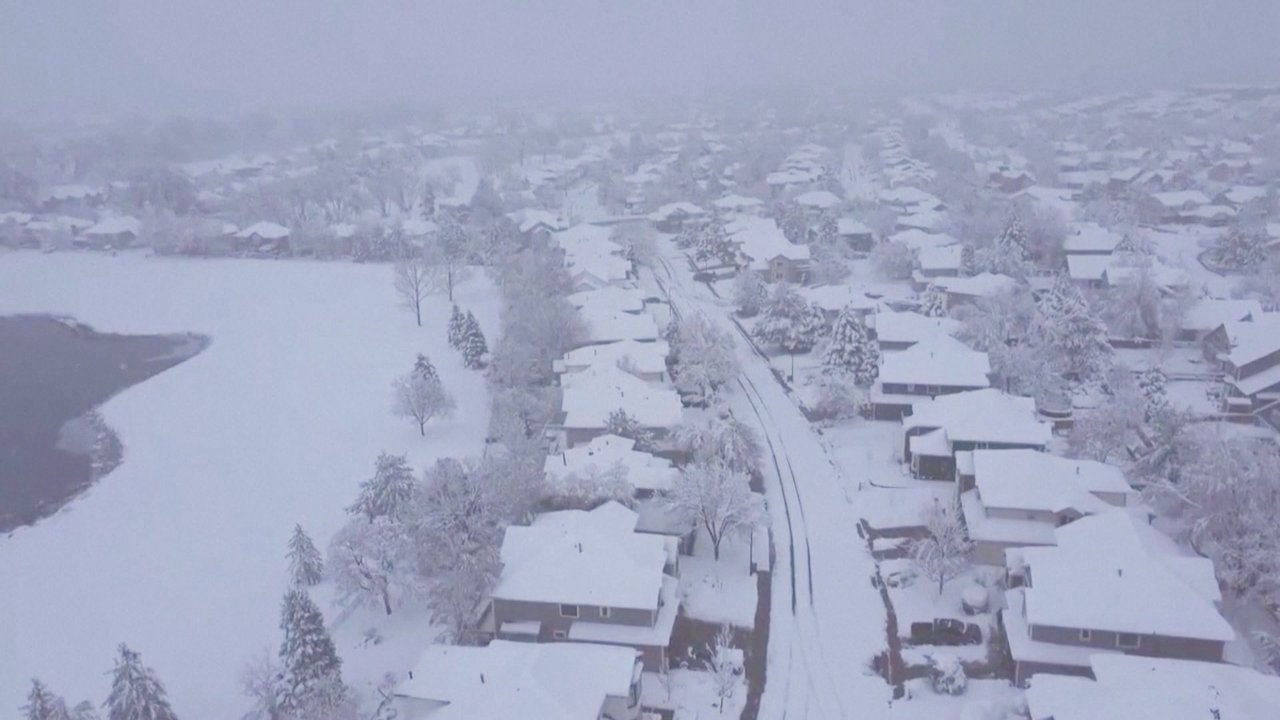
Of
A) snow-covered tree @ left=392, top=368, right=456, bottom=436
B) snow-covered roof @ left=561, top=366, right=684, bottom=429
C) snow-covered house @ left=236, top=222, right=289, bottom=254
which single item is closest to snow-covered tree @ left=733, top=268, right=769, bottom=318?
snow-covered roof @ left=561, top=366, right=684, bottom=429

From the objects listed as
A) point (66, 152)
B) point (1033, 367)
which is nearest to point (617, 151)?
point (66, 152)

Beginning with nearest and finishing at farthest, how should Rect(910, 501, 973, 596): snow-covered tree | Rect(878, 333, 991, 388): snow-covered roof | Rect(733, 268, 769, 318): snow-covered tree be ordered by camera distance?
1. Rect(910, 501, 973, 596): snow-covered tree
2. Rect(878, 333, 991, 388): snow-covered roof
3. Rect(733, 268, 769, 318): snow-covered tree

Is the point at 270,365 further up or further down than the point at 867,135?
further down

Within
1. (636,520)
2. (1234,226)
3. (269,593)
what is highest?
(1234,226)

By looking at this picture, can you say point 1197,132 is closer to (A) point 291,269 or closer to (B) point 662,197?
(B) point 662,197

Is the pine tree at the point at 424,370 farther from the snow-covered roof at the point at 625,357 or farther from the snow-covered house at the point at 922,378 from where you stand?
the snow-covered house at the point at 922,378

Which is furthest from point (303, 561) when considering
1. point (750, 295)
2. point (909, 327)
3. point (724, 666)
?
point (750, 295)

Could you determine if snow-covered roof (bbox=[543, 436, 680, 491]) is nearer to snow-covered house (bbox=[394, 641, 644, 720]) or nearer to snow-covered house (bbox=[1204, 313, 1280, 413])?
snow-covered house (bbox=[394, 641, 644, 720])
